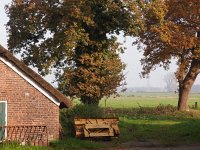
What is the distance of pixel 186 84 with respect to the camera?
43.6 meters

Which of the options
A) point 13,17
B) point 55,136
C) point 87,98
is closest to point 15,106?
point 55,136

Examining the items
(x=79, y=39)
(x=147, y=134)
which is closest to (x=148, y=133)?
(x=147, y=134)

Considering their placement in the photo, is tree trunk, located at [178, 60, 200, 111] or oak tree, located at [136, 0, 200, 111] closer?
oak tree, located at [136, 0, 200, 111]

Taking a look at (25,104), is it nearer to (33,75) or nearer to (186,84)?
(33,75)

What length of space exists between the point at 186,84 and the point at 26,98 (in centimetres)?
→ 2598

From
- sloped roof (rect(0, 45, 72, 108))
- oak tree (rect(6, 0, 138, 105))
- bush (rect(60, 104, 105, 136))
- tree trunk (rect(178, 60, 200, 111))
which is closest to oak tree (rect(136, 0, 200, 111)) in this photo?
tree trunk (rect(178, 60, 200, 111))

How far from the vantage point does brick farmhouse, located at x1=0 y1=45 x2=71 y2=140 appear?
68.1ft

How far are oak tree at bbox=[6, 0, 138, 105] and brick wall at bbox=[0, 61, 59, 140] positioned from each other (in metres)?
10.2

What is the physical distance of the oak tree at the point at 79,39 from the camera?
31625mm

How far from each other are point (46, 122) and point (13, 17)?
15.6m

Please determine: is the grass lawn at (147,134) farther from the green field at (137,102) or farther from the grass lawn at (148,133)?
the green field at (137,102)

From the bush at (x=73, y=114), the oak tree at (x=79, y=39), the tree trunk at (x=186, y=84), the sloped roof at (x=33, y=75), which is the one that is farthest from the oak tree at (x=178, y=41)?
the sloped roof at (x=33, y=75)

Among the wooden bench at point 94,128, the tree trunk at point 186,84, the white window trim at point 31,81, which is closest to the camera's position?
the white window trim at point 31,81

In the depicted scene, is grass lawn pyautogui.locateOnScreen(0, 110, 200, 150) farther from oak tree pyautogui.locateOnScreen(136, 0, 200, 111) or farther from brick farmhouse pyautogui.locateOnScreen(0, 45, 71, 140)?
oak tree pyautogui.locateOnScreen(136, 0, 200, 111)
